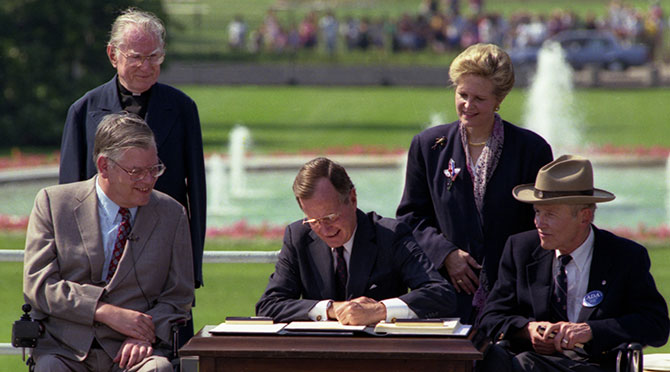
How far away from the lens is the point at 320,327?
14.0ft

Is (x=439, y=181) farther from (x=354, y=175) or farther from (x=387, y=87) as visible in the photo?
(x=387, y=87)

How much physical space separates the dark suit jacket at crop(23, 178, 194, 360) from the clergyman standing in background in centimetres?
40

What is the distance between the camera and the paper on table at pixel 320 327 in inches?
167

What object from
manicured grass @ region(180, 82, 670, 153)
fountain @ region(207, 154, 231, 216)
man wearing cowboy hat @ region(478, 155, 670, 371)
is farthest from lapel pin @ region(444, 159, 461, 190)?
manicured grass @ region(180, 82, 670, 153)

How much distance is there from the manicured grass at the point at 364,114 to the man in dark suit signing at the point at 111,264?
706 inches

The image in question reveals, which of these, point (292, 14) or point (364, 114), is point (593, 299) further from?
point (292, 14)

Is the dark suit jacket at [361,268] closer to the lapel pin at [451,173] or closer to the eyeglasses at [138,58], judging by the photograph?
the lapel pin at [451,173]

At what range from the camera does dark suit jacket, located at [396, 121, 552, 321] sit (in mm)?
4930

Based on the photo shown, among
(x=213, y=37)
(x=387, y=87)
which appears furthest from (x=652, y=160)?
(x=213, y=37)

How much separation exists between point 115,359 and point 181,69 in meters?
31.2

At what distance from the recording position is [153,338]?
15.0 feet

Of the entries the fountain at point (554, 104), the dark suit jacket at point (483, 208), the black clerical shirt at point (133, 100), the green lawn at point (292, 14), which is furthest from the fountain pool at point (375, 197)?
the green lawn at point (292, 14)

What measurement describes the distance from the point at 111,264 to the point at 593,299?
1887mm

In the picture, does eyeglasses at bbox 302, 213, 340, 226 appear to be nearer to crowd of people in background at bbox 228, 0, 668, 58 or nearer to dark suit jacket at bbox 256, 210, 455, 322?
dark suit jacket at bbox 256, 210, 455, 322
